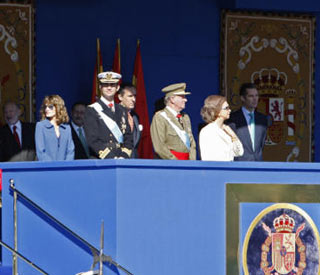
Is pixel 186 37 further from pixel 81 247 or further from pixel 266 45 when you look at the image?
pixel 81 247

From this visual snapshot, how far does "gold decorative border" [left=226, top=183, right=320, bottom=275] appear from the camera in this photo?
8336 mm

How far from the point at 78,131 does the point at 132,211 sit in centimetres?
358

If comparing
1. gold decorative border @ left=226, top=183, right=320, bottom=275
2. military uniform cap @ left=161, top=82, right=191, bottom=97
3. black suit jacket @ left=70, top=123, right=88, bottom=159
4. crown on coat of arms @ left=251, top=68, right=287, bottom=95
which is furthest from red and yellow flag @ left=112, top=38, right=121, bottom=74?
gold decorative border @ left=226, top=183, right=320, bottom=275

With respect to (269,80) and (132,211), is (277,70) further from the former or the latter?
(132,211)

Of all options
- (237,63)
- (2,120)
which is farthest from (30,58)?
(237,63)

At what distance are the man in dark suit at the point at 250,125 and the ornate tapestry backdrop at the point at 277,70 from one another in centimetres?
237

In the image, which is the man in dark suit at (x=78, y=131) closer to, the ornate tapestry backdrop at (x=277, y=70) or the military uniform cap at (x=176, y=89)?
the military uniform cap at (x=176, y=89)

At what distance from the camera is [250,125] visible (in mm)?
10797

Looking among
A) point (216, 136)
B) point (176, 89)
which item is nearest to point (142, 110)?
point (176, 89)

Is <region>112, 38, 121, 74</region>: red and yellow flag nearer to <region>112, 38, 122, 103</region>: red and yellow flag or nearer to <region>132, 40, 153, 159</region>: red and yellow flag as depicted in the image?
<region>112, 38, 122, 103</region>: red and yellow flag

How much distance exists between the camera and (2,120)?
1223cm

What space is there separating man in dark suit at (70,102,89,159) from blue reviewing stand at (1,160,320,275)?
2.55m

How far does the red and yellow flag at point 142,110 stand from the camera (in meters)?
12.2

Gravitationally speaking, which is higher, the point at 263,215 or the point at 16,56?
the point at 16,56
